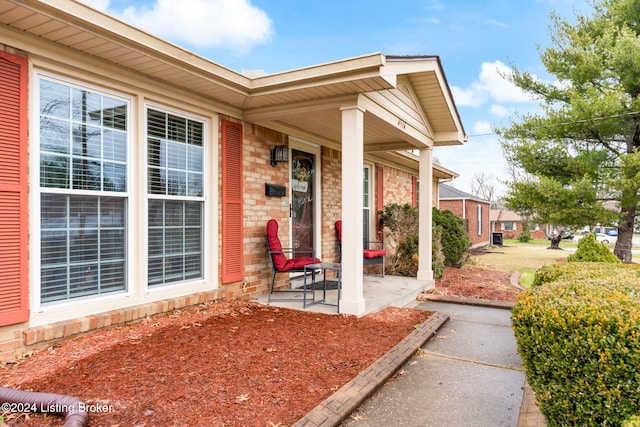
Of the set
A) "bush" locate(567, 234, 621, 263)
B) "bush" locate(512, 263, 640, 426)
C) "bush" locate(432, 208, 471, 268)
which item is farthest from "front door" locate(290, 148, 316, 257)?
"bush" locate(567, 234, 621, 263)

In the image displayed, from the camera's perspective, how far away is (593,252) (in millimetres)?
6449

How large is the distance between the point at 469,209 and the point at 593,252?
13128 millimetres

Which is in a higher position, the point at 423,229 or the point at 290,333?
the point at 423,229

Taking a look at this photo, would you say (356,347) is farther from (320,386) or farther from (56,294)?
(56,294)

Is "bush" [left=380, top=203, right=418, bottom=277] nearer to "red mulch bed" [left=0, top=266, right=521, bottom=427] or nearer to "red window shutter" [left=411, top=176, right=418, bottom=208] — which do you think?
"red window shutter" [left=411, top=176, right=418, bottom=208]

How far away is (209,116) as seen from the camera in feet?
15.5

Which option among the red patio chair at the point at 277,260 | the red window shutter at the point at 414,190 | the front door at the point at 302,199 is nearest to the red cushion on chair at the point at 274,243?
the red patio chair at the point at 277,260

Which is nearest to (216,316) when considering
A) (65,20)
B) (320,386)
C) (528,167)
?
(320,386)

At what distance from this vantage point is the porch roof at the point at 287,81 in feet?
9.73

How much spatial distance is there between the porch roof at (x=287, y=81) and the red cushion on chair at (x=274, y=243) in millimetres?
1455

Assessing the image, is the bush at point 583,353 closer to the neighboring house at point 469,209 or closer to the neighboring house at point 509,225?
the neighboring house at point 469,209

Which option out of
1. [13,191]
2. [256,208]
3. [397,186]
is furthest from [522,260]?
[13,191]

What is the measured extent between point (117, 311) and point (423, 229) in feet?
16.9

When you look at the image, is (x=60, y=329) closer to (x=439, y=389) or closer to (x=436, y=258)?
(x=439, y=389)
